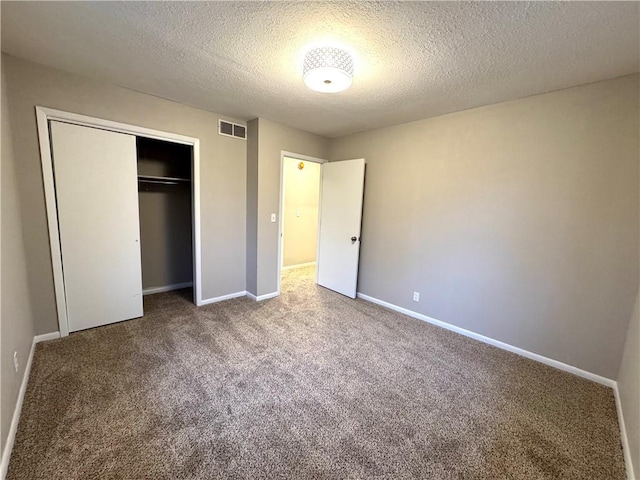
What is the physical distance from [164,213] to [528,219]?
431cm

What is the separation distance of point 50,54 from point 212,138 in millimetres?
1404

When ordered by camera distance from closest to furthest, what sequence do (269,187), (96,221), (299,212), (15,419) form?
(15,419)
(96,221)
(269,187)
(299,212)

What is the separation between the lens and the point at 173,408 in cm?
173

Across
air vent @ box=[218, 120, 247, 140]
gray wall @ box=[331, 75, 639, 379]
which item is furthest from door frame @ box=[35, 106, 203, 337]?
gray wall @ box=[331, 75, 639, 379]

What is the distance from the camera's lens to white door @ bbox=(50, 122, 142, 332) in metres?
2.37

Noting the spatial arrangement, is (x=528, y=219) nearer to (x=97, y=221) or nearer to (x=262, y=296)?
(x=262, y=296)

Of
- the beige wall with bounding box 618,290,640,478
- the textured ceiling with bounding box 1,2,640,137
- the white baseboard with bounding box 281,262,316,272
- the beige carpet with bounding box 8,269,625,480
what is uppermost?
the textured ceiling with bounding box 1,2,640,137

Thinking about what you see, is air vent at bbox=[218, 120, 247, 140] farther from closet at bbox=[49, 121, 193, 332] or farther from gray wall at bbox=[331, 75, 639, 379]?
gray wall at bbox=[331, 75, 639, 379]

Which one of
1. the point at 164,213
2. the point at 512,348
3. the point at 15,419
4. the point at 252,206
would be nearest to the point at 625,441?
the point at 512,348

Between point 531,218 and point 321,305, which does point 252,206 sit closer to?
point 321,305

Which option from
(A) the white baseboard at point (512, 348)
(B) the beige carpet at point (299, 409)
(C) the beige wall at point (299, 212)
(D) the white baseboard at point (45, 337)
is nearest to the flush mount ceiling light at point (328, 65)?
(B) the beige carpet at point (299, 409)

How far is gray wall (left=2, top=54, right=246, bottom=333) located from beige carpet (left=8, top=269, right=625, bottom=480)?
757mm

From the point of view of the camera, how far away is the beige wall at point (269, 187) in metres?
3.36

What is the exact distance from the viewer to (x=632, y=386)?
5.53 feet
